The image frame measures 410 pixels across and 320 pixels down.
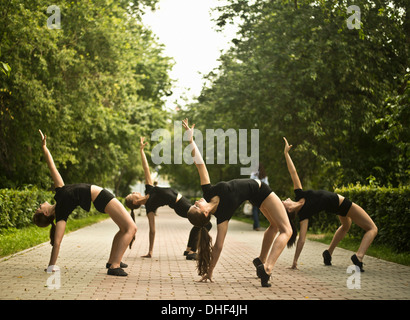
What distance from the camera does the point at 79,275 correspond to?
8773 mm

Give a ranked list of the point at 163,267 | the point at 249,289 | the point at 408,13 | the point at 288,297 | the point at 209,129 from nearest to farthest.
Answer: the point at 288,297, the point at 249,289, the point at 163,267, the point at 408,13, the point at 209,129

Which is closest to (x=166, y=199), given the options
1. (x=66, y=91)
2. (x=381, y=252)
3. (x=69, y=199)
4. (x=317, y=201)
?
(x=69, y=199)

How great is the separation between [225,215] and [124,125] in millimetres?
20026

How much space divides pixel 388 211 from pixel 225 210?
6201mm

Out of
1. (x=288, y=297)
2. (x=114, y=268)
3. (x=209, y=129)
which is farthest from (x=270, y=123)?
(x=288, y=297)

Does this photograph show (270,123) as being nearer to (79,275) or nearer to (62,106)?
(62,106)

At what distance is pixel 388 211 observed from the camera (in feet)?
41.9

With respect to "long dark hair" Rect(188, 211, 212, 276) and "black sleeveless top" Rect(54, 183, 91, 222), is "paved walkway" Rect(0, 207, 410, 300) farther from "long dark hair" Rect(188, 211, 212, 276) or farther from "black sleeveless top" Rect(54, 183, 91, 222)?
"black sleeveless top" Rect(54, 183, 91, 222)

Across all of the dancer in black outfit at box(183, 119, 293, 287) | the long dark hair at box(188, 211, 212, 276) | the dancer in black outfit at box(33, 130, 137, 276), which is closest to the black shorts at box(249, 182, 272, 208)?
the dancer in black outfit at box(183, 119, 293, 287)

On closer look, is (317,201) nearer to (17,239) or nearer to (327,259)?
(327,259)

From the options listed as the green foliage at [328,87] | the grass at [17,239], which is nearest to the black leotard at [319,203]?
the grass at [17,239]

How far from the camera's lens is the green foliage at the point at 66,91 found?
18.6 meters

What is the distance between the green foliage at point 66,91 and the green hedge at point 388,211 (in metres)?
10.4
